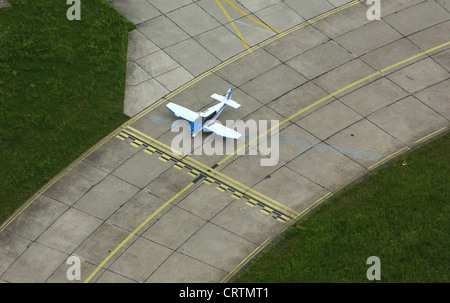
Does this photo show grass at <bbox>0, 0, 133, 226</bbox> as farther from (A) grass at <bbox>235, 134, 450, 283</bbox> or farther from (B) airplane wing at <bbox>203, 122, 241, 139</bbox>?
(A) grass at <bbox>235, 134, 450, 283</bbox>

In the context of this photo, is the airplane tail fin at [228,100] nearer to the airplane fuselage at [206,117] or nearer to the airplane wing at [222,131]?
the airplane fuselage at [206,117]

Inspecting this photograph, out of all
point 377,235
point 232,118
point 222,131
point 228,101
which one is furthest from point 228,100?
point 377,235

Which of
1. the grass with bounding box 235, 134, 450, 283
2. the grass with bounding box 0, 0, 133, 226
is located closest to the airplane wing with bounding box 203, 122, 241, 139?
the grass with bounding box 0, 0, 133, 226

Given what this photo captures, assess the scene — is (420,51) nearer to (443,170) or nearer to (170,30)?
(443,170)

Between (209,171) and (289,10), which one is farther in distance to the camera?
(289,10)

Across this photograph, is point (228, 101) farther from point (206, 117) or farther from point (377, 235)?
point (377, 235)

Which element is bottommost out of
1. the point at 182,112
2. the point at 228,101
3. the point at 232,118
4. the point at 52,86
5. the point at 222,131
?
the point at 222,131
